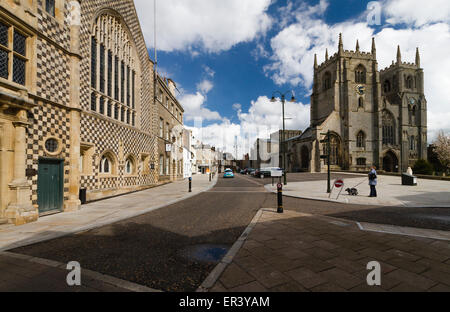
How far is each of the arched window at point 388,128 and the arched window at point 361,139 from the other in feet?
22.3

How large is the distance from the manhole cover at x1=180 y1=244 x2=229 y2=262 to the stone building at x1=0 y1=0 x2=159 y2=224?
20.4ft

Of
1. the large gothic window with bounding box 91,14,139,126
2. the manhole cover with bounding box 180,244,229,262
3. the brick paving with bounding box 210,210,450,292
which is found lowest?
the manhole cover with bounding box 180,244,229,262

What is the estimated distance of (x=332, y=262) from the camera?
3424 millimetres

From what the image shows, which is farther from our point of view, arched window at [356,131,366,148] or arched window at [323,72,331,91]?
arched window at [323,72,331,91]

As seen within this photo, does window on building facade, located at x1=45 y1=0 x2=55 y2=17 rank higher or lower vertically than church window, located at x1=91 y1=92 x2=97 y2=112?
higher

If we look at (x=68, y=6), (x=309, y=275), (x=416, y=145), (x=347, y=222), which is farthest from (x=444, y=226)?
(x=416, y=145)

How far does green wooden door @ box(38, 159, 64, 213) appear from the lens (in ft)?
24.4

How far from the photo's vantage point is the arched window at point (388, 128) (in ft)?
160

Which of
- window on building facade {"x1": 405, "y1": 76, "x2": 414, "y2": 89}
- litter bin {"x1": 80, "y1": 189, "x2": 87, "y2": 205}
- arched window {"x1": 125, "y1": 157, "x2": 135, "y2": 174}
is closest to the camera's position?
litter bin {"x1": 80, "y1": 189, "x2": 87, "y2": 205}

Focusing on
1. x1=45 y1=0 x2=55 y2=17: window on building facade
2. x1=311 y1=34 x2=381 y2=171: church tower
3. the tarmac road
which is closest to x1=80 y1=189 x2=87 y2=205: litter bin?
the tarmac road

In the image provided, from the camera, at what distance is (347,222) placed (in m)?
6.07

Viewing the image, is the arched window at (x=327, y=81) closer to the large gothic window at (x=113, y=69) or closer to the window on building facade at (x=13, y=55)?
the large gothic window at (x=113, y=69)

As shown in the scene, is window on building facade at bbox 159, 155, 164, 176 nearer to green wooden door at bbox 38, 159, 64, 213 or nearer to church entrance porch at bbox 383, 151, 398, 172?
green wooden door at bbox 38, 159, 64, 213

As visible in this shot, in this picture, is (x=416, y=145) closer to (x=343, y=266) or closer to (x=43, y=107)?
(x=343, y=266)
